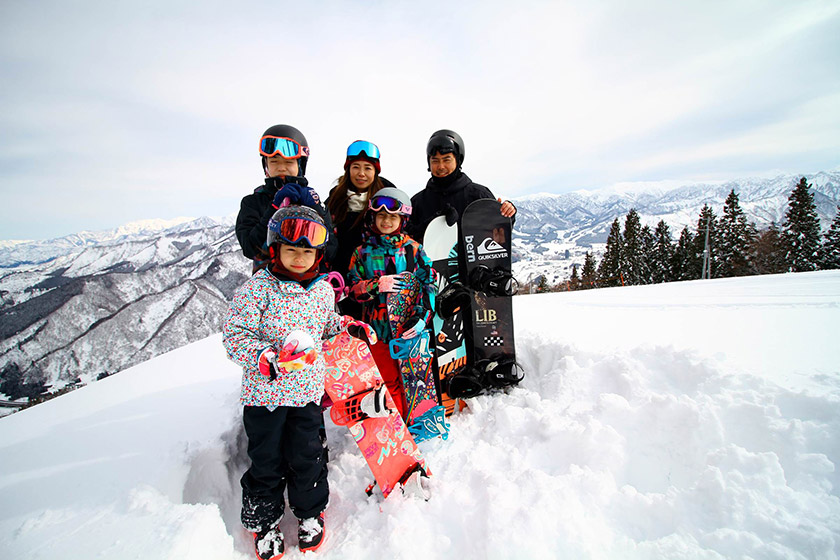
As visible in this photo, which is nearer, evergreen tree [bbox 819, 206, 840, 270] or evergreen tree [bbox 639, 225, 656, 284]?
evergreen tree [bbox 819, 206, 840, 270]

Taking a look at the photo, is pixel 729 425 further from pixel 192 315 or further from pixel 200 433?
pixel 192 315

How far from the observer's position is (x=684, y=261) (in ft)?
107

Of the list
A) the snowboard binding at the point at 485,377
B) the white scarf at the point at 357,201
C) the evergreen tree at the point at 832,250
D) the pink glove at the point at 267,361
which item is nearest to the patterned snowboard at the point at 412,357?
the snowboard binding at the point at 485,377

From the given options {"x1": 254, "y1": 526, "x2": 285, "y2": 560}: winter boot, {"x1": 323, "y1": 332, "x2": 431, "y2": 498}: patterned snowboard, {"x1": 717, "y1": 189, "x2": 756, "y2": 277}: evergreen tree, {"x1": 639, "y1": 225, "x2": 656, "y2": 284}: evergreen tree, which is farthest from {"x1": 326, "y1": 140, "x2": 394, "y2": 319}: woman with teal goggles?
{"x1": 717, "y1": 189, "x2": 756, "y2": 277}: evergreen tree

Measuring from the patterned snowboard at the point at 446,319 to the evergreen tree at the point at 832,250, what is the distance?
124ft

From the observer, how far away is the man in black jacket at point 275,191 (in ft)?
8.59

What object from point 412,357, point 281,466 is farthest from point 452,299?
point 281,466

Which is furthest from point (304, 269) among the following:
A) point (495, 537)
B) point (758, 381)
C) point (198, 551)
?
point (758, 381)

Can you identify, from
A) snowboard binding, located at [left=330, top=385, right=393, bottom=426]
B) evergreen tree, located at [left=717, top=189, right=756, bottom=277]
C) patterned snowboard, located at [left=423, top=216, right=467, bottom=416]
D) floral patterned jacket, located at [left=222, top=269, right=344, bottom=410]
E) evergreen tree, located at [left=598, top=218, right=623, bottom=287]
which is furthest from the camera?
evergreen tree, located at [left=598, top=218, right=623, bottom=287]

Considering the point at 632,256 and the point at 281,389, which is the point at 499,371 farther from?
the point at 632,256

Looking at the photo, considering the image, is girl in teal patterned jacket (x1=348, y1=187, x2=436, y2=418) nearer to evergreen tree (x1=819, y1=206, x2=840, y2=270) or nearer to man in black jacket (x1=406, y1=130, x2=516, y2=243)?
man in black jacket (x1=406, y1=130, x2=516, y2=243)

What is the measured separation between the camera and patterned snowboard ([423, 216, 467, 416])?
142 inches

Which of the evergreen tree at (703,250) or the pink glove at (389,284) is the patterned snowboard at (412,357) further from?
the evergreen tree at (703,250)

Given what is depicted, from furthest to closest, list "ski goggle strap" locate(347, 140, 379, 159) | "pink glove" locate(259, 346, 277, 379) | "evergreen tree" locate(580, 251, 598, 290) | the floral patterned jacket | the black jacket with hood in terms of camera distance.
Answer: "evergreen tree" locate(580, 251, 598, 290), the black jacket with hood, "ski goggle strap" locate(347, 140, 379, 159), the floral patterned jacket, "pink glove" locate(259, 346, 277, 379)
